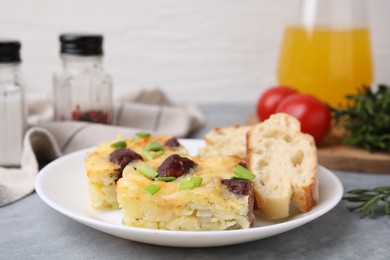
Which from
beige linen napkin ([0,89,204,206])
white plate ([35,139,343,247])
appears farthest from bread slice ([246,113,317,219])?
beige linen napkin ([0,89,204,206])

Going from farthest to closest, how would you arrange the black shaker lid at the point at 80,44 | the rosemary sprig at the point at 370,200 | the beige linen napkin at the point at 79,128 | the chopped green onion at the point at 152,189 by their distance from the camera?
1. the black shaker lid at the point at 80,44
2. the beige linen napkin at the point at 79,128
3. the rosemary sprig at the point at 370,200
4. the chopped green onion at the point at 152,189

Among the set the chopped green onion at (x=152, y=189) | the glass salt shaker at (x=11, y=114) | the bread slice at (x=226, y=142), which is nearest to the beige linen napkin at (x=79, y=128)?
the glass salt shaker at (x=11, y=114)

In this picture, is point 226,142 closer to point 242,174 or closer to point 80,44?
point 242,174

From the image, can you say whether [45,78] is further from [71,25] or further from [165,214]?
[165,214]

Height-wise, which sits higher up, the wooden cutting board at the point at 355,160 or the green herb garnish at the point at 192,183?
the green herb garnish at the point at 192,183

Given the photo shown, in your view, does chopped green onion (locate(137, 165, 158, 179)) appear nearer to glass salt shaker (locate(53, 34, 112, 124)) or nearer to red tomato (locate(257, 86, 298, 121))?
glass salt shaker (locate(53, 34, 112, 124))

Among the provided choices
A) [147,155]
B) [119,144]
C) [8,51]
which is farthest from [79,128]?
[147,155]

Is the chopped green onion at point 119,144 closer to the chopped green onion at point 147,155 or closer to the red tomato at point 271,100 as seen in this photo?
the chopped green onion at point 147,155
